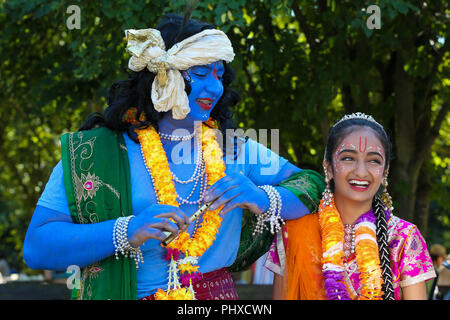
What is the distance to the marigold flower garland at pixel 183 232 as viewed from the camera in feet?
8.90

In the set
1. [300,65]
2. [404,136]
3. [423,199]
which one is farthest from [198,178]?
[423,199]

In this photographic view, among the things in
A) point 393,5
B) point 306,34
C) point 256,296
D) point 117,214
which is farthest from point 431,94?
point 117,214

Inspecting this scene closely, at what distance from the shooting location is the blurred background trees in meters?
5.40

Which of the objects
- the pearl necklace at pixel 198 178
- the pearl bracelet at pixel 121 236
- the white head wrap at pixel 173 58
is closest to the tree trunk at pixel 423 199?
the pearl necklace at pixel 198 178

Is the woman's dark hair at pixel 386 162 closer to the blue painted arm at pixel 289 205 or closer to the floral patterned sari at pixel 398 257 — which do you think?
the floral patterned sari at pixel 398 257

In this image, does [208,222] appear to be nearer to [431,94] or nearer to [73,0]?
[73,0]

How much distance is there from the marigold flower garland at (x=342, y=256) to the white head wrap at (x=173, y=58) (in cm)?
78

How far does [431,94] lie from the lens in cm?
667

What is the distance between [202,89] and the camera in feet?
9.23

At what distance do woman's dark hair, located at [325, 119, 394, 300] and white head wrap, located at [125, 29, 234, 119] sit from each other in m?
0.62

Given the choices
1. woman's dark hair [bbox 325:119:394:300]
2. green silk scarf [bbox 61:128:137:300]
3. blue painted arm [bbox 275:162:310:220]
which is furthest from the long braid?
green silk scarf [bbox 61:128:137:300]

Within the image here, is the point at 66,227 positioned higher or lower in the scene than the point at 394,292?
higher

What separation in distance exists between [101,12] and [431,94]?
3289 millimetres

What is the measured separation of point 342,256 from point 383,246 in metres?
0.18
